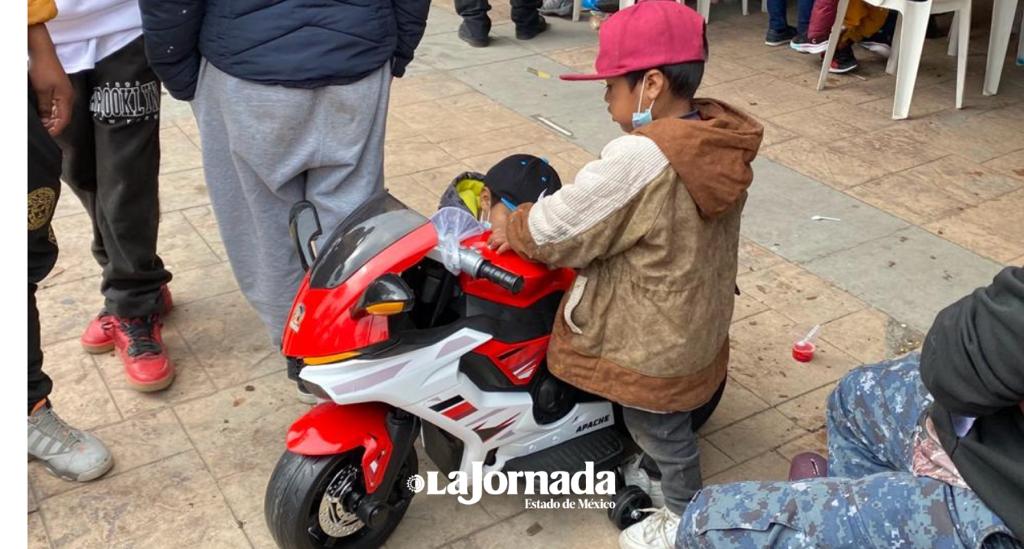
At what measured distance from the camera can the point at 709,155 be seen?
7.91ft

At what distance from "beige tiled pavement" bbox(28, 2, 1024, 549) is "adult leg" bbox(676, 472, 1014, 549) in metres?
0.69

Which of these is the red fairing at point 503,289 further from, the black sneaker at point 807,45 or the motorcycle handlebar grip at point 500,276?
the black sneaker at point 807,45

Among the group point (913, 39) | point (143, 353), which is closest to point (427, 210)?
point (143, 353)

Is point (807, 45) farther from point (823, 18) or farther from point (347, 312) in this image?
point (347, 312)

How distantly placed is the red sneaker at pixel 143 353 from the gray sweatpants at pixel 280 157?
0.48 metres

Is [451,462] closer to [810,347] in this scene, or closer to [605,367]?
[605,367]

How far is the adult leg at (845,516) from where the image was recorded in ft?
6.41

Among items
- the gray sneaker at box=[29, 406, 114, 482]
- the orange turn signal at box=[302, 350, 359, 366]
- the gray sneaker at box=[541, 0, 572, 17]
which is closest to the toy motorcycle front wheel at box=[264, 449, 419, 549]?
the orange turn signal at box=[302, 350, 359, 366]

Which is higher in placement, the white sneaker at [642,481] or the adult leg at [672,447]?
the adult leg at [672,447]

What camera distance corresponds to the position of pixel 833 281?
161 inches

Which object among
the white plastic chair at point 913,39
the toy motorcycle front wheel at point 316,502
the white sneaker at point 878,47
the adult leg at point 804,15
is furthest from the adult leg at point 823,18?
the toy motorcycle front wheel at point 316,502

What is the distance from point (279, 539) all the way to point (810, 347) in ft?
6.31

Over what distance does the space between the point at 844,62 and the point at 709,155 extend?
4.46m
